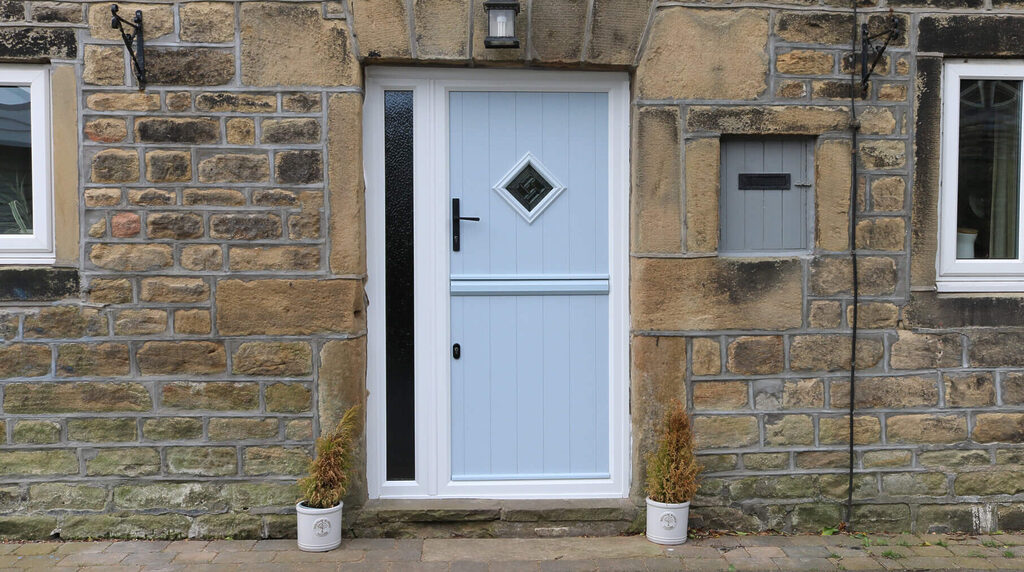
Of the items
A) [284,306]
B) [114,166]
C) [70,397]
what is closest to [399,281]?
[284,306]

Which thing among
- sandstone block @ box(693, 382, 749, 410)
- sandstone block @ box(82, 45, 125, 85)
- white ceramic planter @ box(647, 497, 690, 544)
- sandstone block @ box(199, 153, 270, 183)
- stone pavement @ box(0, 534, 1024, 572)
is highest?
sandstone block @ box(82, 45, 125, 85)

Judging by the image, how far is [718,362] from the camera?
4680mm

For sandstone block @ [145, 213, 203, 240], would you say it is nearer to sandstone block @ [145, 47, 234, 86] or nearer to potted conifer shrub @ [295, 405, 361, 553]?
sandstone block @ [145, 47, 234, 86]

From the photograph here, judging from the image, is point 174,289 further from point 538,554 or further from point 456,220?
point 538,554

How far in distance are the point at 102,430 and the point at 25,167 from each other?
1413 millimetres

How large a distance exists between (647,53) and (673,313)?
52.7 inches

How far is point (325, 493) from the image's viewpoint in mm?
4387

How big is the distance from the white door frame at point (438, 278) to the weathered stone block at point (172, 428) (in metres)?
0.87

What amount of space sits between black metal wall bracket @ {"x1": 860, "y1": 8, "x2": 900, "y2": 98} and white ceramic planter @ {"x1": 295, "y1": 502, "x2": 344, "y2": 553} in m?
3.45

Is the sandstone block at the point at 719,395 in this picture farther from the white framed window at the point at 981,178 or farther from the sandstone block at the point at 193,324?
the sandstone block at the point at 193,324

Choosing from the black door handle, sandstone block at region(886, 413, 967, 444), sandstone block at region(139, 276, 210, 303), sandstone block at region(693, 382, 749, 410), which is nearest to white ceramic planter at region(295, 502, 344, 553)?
sandstone block at region(139, 276, 210, 303)

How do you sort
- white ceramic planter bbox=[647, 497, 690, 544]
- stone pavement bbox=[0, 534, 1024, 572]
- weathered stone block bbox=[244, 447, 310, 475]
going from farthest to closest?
weathered stone block bbox=[244, 447, 310, 475], white ceramic planter bbox=[647, 497, 690, 544], stone pavement bbox=[0, 534, 1024, 572]

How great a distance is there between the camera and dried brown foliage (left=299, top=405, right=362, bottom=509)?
4.36 meters

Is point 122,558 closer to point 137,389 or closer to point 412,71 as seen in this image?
point 137,389
